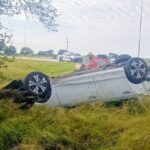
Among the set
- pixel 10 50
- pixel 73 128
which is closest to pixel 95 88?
pixel 73 128

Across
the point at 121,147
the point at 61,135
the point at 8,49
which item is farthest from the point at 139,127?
the point at 8,49

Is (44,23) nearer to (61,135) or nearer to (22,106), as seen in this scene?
(22,106)

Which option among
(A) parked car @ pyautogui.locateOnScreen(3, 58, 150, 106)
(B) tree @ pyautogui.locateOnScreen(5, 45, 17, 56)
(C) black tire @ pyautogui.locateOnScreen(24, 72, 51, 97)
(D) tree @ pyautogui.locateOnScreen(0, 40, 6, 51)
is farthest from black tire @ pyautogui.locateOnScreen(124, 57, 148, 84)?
(D) tree @ pyautogui.locateOnScreen(0, 40, 6, 51)

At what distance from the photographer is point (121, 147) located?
5.89 metres

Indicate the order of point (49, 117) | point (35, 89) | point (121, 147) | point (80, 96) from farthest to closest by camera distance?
point (80, 96) → point (35, 89) → point (49, 117) → point (121, 147)

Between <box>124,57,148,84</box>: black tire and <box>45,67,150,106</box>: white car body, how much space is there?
0.09m

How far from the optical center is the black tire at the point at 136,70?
782 cm

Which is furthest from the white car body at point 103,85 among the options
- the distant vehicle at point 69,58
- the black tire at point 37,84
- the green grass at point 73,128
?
the distant vehicle at point 69,58

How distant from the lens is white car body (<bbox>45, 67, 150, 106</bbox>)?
7844 mm

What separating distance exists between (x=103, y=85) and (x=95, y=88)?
17cm

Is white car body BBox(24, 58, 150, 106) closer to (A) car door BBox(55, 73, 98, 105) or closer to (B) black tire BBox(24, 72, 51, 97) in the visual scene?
(A) car door BBox(55, 73, 98, 105)

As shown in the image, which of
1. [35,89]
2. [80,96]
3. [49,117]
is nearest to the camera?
[49,117]

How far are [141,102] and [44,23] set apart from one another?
2418 mm

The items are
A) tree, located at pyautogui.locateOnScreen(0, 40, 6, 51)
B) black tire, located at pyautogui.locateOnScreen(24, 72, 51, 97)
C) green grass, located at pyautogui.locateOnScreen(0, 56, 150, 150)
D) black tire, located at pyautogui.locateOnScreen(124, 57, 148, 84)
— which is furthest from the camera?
black tire, located at pyautogui.locateOnScreen(124, 57, 148, 84)
